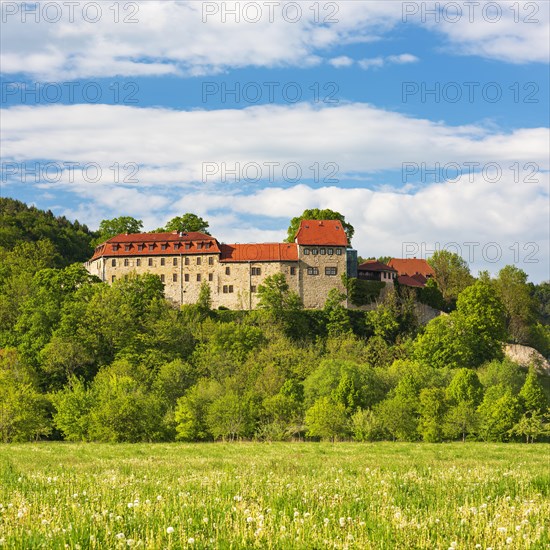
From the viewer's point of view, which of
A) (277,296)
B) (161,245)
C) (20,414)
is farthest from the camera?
(161,245)

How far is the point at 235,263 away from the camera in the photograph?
117375 mm

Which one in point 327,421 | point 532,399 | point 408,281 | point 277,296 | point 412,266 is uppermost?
point 412,266

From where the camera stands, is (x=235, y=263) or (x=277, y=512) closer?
(x=277, y=512)

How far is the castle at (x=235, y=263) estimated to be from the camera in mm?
116062

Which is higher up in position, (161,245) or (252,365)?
(161,245)

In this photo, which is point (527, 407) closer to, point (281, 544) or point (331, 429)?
point (331, 429)

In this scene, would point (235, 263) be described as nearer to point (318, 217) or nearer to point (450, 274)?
point (318, 217)

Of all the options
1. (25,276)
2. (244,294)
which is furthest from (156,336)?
(25,276)

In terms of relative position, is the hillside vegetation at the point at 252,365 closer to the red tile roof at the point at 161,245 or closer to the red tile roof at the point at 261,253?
the red tile roof at the point at 261,253

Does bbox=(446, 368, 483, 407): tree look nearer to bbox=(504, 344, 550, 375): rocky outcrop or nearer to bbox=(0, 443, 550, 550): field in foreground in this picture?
bbox=(504, 344, 550, 375): rocky outcrop

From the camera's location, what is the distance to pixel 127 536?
14328 mm

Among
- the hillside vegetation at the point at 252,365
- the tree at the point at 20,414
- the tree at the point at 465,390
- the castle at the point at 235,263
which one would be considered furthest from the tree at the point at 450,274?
the tree at the point at 20,414

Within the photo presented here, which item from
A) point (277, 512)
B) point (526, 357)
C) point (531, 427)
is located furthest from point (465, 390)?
point (277, 512)

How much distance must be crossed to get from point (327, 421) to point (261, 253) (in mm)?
55267
